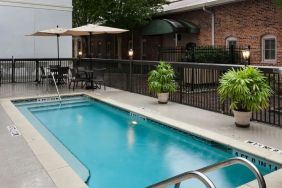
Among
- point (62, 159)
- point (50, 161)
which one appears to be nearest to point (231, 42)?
point (62, 159)

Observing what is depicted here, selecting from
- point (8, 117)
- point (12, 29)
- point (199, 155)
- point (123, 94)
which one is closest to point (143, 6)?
point (12, 29)

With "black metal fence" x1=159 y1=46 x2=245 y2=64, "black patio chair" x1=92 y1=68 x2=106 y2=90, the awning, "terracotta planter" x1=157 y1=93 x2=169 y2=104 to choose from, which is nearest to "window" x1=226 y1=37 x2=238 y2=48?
"black metal fence" x1=159 y1=46 x2=245 y2=64

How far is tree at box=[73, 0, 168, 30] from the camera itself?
55.0ft

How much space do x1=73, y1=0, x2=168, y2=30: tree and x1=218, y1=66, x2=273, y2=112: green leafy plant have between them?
11.6 metres

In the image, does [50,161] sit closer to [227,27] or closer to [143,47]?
[227,27]

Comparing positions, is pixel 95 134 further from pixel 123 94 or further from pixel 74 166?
pixel 123 94

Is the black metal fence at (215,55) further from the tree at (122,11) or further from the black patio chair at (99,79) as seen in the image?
the tree at (122,11)

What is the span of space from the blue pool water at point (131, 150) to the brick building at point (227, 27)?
6.79m

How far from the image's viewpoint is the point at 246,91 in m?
5.56

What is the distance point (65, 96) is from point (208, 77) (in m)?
4.79

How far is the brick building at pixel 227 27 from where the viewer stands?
11.7 metres

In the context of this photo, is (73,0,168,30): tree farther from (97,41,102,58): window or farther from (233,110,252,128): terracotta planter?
(233,110,252,128): terracotta planter

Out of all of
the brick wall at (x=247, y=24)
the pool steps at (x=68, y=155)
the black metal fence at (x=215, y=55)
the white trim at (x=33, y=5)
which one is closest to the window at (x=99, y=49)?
the white trim at (x=33, y=5)

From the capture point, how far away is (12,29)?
48.0ft
